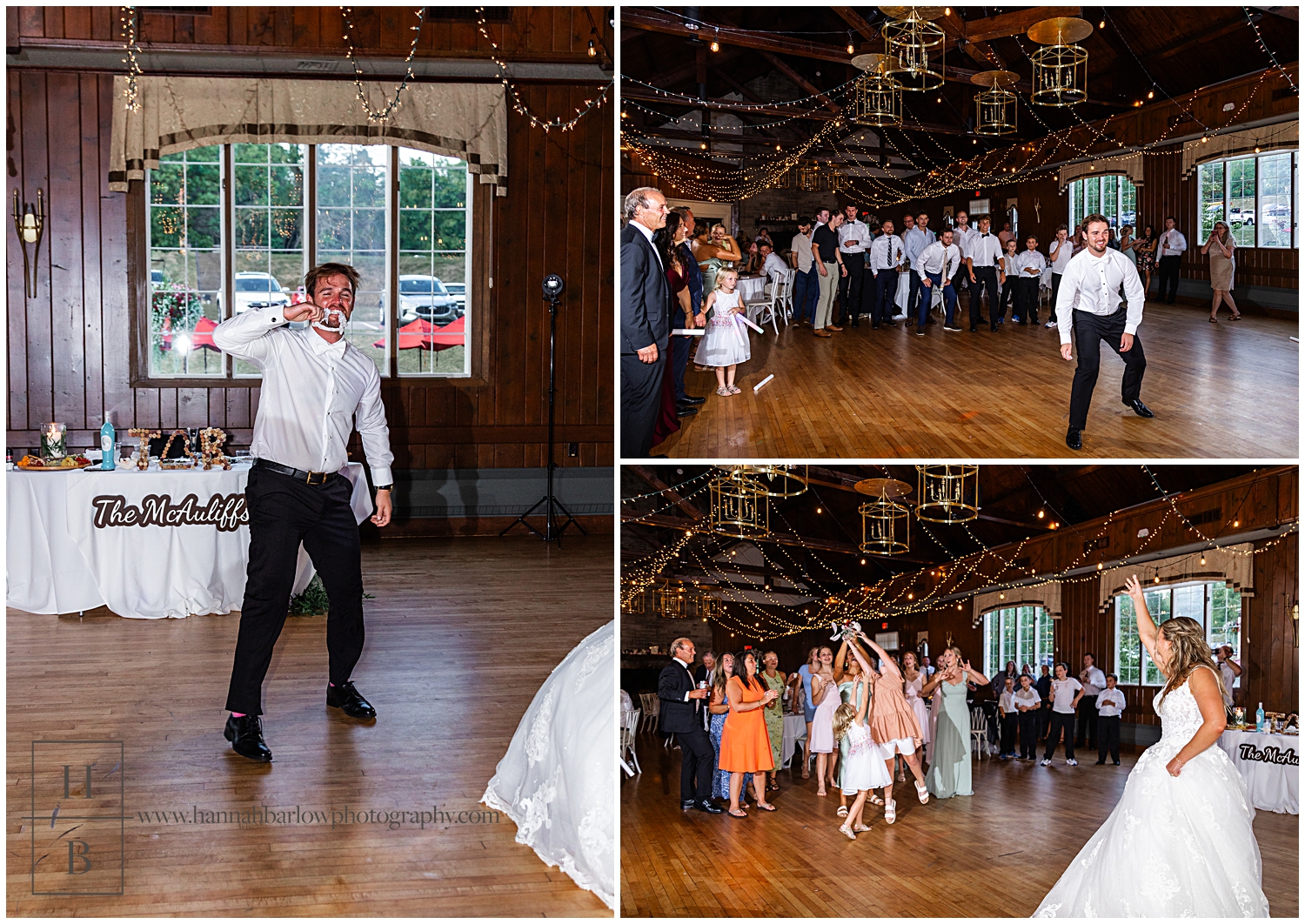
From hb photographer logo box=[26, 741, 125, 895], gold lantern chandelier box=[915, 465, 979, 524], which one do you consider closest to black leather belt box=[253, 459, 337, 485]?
hb photographer logo box=[26, 741, 125, 895]

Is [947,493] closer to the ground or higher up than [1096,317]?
closer to the ground

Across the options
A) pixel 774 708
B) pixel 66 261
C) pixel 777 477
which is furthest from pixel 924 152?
pixel 66 261

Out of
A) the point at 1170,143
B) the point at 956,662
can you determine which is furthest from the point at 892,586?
the point at 1170,143

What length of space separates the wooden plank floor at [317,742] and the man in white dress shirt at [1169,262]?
2.78m

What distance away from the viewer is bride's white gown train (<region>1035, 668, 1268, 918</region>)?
10.9 ft

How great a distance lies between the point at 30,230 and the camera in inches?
346

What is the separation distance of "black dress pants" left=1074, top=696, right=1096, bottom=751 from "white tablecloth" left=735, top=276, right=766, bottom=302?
2.61 metres

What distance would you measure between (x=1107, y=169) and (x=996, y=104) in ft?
1.71

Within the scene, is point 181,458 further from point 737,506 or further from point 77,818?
point 737,506

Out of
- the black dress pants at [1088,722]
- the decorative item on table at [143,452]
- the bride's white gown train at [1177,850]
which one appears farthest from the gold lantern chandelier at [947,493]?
the decorative item on table at [143,452]

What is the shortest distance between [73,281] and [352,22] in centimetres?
306

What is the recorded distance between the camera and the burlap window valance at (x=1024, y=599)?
14.2 ft

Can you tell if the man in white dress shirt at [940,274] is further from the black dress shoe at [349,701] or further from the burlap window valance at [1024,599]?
the black dress shoe at [349,701]

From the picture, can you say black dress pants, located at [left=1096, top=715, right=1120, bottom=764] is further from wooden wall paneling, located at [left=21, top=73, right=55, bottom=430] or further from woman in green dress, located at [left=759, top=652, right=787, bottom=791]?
wooden wall paneling, located at [left=21, top=73, right=55, bottom=430]
